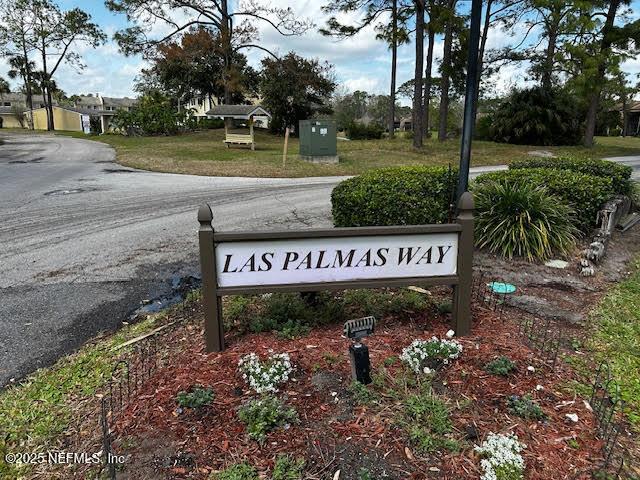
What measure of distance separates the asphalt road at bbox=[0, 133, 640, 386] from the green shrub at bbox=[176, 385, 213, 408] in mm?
1293

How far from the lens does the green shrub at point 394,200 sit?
15.9 ft

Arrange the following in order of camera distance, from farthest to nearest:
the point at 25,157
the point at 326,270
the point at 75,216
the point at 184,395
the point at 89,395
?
1. the point at 25,157
2. the point at 75,216
3. the point at 326,270
4. the point at 89,395
5. the point at 184,395

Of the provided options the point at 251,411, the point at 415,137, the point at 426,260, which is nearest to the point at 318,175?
the point at 415,137

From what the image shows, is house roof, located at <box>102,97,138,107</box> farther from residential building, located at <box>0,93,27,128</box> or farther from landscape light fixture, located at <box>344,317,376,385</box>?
landscape light fixture, located at <box>344,317,376,385</box>

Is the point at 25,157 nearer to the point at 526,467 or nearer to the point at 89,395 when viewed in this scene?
the point at 89,395

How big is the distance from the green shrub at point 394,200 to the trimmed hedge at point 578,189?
1.12m

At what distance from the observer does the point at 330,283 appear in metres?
2.85

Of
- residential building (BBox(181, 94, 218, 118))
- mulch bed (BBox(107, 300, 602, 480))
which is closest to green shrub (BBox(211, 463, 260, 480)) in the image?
mulch bed (BBox(107, 300, 602, 480))

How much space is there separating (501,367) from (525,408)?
0.35 metres

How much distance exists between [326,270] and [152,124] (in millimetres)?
27924

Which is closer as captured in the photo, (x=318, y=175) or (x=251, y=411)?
(x=251, y=411)

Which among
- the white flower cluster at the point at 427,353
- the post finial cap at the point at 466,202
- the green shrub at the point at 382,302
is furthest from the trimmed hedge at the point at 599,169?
the white flower cluster at the point at 427,353

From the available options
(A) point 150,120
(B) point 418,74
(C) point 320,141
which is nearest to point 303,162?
(C) point 320,141

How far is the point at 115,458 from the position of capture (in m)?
2.01
